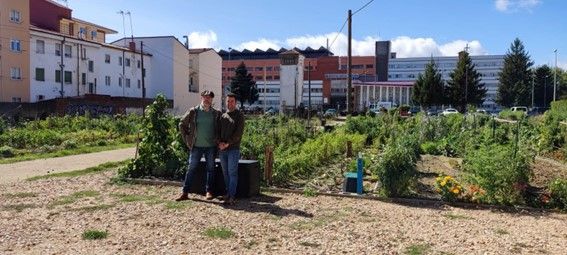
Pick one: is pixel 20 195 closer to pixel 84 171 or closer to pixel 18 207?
pixel 18 207

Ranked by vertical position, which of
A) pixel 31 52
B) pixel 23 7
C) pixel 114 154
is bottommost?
pixel 114 154

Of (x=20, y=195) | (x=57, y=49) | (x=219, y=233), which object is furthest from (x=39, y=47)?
(x=219, y=233)

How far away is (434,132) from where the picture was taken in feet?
68.0

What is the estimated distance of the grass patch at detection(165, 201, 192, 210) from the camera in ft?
27.1

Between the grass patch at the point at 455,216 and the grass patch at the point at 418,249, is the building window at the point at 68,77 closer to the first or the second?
the grass patch at the point at 455,216

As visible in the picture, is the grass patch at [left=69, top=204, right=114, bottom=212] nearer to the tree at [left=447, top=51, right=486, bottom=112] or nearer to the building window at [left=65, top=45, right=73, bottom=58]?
the building window at [left=65, top=45, right=73, bottom=58]

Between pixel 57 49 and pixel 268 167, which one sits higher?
pixel 57 49

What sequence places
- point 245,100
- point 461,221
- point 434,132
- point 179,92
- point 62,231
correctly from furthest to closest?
point 245,100 → point 179,92 → point 434,132 → point 461,221 → point 62,231

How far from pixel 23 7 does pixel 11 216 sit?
156ft

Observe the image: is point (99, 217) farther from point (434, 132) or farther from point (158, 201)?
point (434, 132)

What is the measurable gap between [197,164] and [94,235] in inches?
110

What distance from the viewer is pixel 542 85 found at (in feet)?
286

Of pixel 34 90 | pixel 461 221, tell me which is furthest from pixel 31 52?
pixel 461 221

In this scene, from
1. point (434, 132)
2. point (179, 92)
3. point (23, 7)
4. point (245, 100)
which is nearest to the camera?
point (434, 132)
